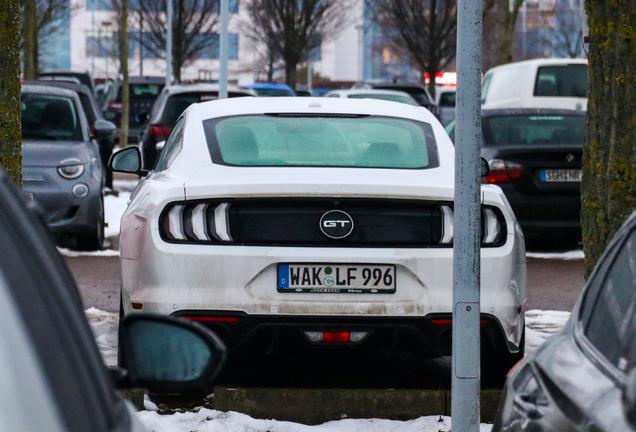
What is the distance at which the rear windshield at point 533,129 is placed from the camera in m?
11.1

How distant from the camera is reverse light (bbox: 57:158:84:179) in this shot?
33.2 feet

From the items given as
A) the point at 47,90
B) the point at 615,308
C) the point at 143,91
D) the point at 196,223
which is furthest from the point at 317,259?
the point at 143,91

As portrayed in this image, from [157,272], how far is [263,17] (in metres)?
39.7

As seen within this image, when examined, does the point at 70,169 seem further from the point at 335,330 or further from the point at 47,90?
the point at 335,330

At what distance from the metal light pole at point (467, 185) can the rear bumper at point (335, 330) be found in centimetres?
69

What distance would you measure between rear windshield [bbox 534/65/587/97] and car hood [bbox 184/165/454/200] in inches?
490

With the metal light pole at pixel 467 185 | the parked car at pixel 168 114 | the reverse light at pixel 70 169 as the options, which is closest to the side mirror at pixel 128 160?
the metal light pole at pixel 467 185

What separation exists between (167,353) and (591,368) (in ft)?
2.64

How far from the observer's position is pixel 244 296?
4.71m

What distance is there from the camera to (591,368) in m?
2.24

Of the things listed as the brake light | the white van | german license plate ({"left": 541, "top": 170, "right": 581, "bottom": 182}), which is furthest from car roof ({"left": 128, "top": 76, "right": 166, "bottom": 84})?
german license plate ({"left": 541, "top": 170, "right": 581, "bottom": 182})

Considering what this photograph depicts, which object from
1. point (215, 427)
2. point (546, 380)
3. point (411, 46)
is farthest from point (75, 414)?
point (411, 46)

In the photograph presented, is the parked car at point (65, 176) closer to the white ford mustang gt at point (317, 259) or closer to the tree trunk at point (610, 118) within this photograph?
the white ford mustang gt at point (317, 259)

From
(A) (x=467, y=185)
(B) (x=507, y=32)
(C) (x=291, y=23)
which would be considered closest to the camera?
(A) (x=467, y=185)
